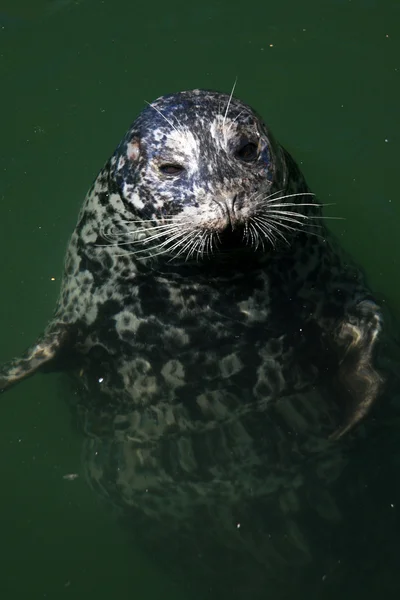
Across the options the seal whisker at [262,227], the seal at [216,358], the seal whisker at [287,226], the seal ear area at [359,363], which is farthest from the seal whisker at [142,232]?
the seal ear area at [359,363]

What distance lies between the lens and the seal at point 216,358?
4957 millimetres

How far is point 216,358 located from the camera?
16.8 feet

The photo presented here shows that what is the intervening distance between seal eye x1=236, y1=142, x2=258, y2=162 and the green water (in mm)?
1831

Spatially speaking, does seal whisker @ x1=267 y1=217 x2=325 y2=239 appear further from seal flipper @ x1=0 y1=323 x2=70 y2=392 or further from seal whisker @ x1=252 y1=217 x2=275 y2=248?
seal flipper @ x1=0 y1=323 x2=70 y2=392

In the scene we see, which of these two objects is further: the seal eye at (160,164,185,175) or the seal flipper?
the seal flipper

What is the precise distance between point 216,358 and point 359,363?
0.79 meters

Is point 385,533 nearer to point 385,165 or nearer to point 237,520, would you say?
point 237,520

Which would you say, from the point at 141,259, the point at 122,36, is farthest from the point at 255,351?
the point at 122,36

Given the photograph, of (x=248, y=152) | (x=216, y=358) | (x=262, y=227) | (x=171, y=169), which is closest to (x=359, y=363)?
(x=216, y=358)

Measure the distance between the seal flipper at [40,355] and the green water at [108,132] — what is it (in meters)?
0.58

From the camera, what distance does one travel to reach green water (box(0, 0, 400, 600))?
5.50 m

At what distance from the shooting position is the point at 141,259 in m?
4.98

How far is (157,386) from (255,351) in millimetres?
588

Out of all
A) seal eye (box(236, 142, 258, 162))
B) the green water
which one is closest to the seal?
seal eye (box(236, 142, 258, 162))
